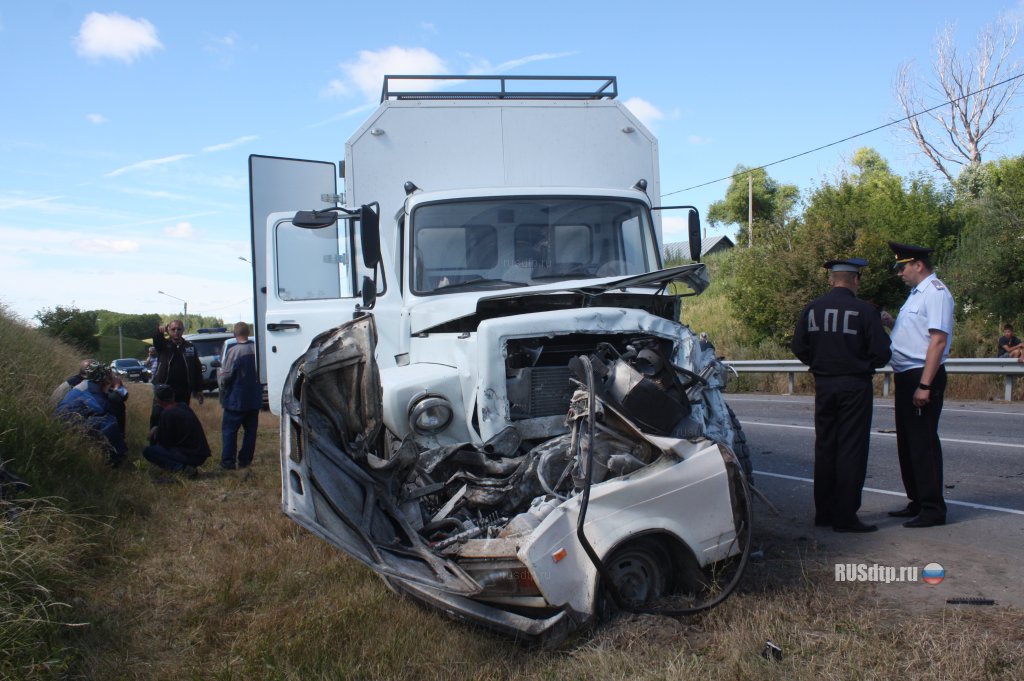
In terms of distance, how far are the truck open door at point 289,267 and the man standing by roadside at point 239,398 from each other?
Answer: 4.62ft

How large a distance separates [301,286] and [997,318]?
18.2 m

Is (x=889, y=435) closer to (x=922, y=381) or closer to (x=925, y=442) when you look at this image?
(x=925, y=442)

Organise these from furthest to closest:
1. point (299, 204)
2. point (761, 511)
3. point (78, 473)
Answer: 1. point (299, 204)
2. point (78, 473)
3. point (761, 511)

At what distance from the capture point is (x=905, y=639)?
12.4 ft

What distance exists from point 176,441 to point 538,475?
20.1 ft

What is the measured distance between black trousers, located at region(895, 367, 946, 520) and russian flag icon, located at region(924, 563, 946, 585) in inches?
39.2

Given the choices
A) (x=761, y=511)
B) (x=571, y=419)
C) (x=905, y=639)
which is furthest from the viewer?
(x=761, y=511)

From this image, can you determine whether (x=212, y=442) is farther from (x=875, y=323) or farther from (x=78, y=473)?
(x=875, y=323)

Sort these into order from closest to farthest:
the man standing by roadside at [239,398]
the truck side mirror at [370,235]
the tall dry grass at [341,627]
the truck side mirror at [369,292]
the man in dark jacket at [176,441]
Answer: the tall dry grass at [341,627] < the truck side mirror at [370,235] < the truck side mirror at [369,292] < the man in dark jacket at [176,441] < the man standing by roadside at [239,398]

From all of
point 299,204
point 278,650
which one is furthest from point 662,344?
point 299,204

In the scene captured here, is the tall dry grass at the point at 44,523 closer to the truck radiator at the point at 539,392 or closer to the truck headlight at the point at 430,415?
the truck headlight at the point at 430,415

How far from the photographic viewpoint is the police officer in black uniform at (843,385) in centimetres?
586

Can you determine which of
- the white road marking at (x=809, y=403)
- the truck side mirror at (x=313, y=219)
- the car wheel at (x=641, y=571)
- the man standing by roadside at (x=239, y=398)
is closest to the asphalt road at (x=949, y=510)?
the white road marking at (x=809, y=403)

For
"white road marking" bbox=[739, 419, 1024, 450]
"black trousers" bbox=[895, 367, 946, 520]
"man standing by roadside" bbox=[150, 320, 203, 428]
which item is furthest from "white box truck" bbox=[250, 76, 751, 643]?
"white road marking" bbox=[739, 419, 1024, 450]
